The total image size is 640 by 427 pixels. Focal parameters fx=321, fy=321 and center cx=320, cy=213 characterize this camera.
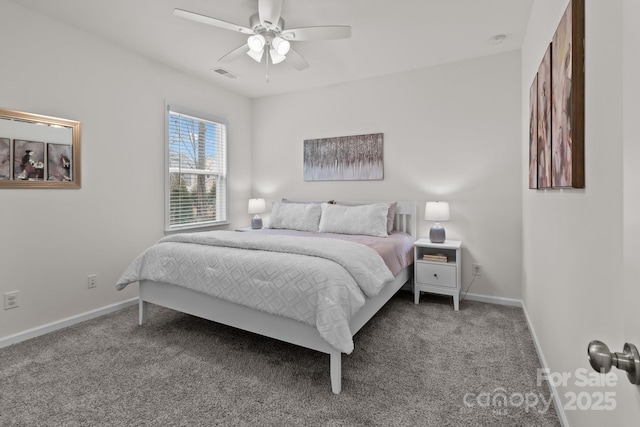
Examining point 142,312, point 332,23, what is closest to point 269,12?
point 332,23

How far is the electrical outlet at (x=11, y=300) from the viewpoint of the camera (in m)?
2.49

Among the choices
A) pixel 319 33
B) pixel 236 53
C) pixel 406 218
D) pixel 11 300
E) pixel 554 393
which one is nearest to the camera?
pixel 554 393

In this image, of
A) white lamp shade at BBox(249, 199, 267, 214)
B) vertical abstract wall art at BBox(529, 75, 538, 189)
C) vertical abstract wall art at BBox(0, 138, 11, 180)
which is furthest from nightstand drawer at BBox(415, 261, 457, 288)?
vertical abstract wall art at BBox(0, 138, 11, 180)

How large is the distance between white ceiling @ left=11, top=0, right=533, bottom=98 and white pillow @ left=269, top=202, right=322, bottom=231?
161 centimetres

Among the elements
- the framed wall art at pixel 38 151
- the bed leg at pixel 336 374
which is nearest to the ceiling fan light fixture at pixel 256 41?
the framed wall art at pixel 38 151

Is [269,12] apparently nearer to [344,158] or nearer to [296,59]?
[296,59]

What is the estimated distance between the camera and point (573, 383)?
1.44m

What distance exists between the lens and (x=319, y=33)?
2.41m

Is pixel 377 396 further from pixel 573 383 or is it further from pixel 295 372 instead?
pixel 573 383

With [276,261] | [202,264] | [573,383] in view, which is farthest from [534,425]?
[202,264]

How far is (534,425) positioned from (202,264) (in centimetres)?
221

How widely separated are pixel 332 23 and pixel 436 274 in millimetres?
2560

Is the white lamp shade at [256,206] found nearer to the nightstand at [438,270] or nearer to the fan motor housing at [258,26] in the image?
the nightstand at [438,270]

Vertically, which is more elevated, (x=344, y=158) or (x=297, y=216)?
(x=344, y=158)
